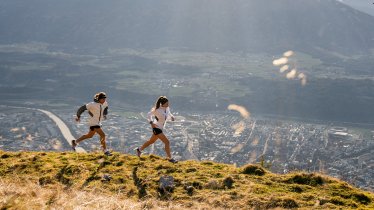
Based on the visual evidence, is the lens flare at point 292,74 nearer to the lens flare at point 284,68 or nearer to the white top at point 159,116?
the lens flare at point 284,68

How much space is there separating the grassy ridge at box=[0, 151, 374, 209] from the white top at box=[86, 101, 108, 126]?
4.11 ft

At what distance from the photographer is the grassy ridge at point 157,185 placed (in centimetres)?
774

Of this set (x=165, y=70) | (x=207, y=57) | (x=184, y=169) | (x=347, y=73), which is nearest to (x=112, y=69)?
(x=165, y=70)

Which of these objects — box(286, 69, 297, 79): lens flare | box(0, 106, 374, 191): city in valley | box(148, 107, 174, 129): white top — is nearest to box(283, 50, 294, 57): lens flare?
box(286, 69, 297, 79): lens flare

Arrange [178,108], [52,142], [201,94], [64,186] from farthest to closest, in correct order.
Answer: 1. [201,94]
2. [178,108]
3. [52,142]
4. [64,186]

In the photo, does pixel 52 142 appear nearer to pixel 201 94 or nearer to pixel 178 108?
pixel 178 108

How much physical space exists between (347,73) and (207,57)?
62522 millimetres

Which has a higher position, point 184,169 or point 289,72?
point 289,72

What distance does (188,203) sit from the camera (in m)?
7.95

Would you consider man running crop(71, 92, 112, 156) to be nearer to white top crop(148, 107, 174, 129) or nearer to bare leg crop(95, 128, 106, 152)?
bare leg crop(95, 128, 106, 152)

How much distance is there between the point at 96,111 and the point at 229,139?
134 ft

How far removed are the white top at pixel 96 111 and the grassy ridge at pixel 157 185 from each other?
1253mm

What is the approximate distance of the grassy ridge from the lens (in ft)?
25.4

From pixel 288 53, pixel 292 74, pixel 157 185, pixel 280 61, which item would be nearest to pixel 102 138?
pixel 157 185
